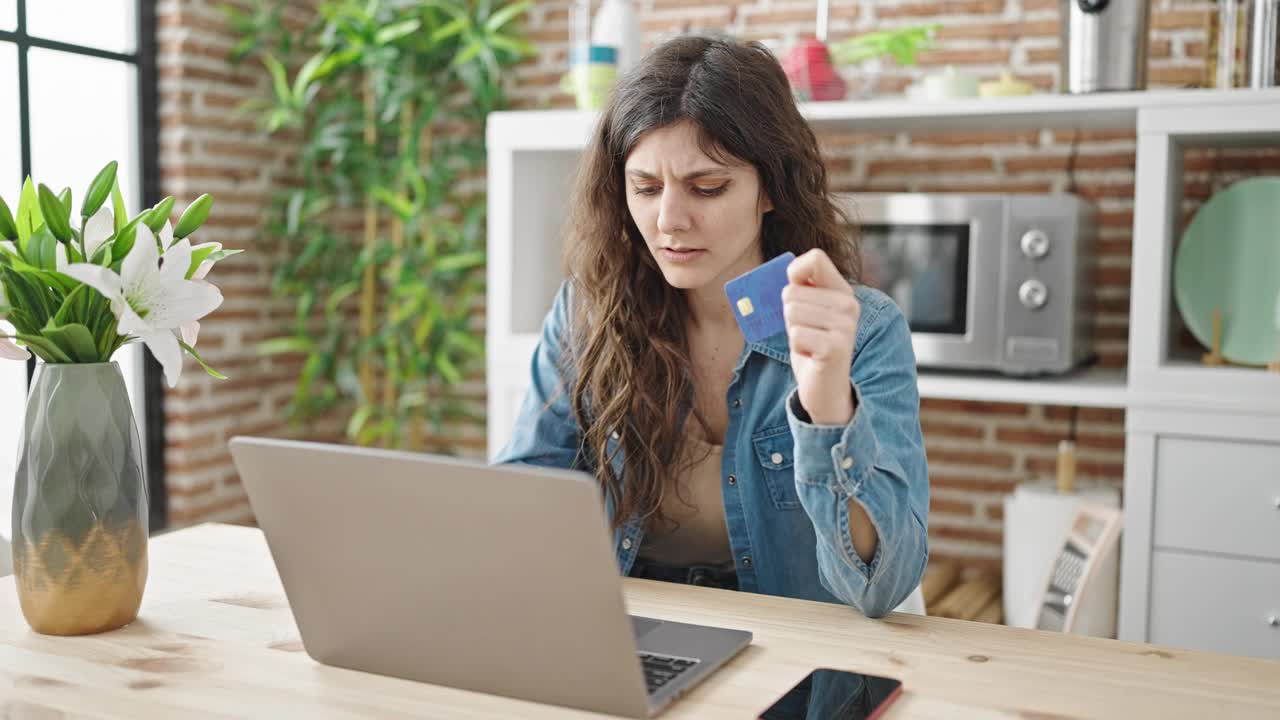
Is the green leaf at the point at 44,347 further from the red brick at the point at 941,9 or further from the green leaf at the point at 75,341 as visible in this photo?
the red brick at the point at 941,9

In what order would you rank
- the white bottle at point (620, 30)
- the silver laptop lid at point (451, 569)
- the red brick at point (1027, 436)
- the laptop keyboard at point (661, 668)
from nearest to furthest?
the silver laptop lid at point (451, 569) → the laptop keyboard at point (661, 668) → the white bottle at point (620, 30) → the red brick at point (1027, 436)

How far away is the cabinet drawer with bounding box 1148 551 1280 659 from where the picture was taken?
224 cm

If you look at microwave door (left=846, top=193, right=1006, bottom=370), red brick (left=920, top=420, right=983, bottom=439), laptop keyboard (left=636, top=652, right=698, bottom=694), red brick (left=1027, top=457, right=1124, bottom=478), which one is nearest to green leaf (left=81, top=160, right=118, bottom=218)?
laptop keyboard (left=636, top=652, right=698, bottom=694)

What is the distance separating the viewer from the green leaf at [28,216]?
3.88ft

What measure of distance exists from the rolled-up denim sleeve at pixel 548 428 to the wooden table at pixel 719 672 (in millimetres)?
350

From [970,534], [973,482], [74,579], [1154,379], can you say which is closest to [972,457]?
[973,482]

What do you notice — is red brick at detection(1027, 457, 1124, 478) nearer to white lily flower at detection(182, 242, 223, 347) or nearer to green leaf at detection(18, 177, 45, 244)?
white lily flower at detection(182, 242, 223, 347)

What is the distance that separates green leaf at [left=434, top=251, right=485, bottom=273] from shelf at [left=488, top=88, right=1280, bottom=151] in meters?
0.48

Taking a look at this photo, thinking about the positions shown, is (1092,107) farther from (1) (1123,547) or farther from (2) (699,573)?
(2) (699,573)

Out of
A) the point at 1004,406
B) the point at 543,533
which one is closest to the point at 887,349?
the point at 543,533

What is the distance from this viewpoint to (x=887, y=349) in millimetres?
1442

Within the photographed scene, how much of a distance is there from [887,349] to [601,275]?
0.46 meters

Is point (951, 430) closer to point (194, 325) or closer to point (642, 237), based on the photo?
point (642, 237)

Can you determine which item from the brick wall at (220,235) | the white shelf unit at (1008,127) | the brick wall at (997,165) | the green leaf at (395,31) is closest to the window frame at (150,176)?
the brick wall at (220,235)
